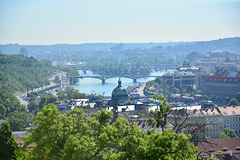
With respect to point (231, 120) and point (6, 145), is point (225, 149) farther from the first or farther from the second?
point (231, 120)

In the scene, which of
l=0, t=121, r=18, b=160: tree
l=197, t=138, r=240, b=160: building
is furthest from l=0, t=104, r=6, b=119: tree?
l=0, t=121, r=18, b=160: tree

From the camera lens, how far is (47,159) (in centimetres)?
1898

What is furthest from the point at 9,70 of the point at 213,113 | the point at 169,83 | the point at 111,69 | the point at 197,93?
the point at 213,113

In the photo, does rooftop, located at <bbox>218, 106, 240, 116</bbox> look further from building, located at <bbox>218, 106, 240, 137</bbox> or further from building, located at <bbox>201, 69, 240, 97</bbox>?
building, located at <bbox>201, 69, 240, 97</bbox>

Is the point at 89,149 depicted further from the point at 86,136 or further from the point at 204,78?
the point at 204,78

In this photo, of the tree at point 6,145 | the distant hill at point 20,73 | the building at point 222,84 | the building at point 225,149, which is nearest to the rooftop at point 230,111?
the building at point 225,149

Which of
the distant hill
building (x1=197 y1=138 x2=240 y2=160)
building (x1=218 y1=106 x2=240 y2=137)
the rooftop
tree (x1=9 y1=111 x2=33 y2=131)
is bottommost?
the distant hill

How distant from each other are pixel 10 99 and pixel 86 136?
5064 cm

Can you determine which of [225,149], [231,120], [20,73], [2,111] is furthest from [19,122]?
Result: [20,73]

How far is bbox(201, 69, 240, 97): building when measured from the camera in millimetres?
83938

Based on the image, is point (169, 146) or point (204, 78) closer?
point (169, 146)

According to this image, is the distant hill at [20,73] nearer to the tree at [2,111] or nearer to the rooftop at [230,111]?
the tree at [2,111]

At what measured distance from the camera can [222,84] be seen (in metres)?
85.4

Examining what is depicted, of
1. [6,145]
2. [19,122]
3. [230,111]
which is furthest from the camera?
[19,122]
